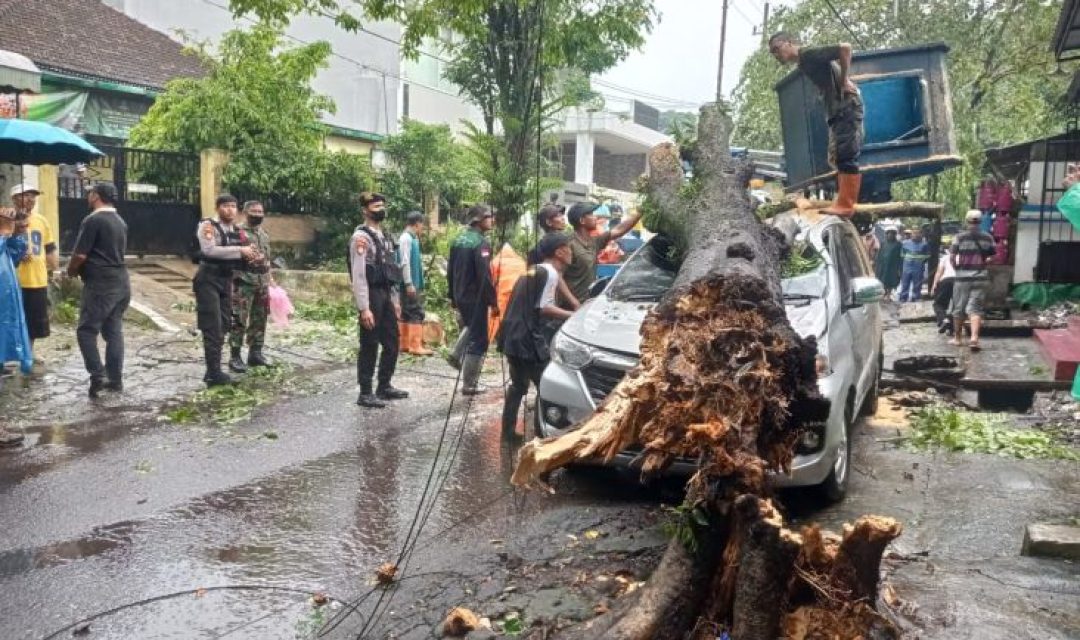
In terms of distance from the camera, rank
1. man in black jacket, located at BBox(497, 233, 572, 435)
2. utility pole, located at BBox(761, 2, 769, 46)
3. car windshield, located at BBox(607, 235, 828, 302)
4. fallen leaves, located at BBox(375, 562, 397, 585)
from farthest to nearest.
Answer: utility pole, located at BBox(761, 2, 769, 46)
man in black jacket, located at BBox(497, 233, 572, 435)
car windshield, located at BBox(607, 235, 828, 302)
fallen leaves, located at BBox(375, 562, 397, 585)

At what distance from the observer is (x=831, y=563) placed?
10.6 feet

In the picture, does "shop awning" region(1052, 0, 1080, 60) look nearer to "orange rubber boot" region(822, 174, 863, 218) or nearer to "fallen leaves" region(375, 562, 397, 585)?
"orange rubber boot" region(822, 174, 863, 218)

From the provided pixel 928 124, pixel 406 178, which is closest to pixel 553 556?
pixel 928 124

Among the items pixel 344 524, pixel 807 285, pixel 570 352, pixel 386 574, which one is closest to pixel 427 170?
pixel 807 285

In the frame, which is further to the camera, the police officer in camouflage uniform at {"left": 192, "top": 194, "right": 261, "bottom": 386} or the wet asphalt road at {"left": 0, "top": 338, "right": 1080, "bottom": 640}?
the police officer in camouflage uniform at {"left": 192, "top": 194, "right": 261, "bottom": 386}

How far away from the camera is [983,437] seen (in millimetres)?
6883

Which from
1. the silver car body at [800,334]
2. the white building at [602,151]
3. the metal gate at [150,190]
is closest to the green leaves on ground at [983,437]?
the silver car body at [800,334]

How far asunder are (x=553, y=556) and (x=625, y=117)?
30825mm

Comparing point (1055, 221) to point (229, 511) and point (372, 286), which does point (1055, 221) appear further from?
point (229, 511)

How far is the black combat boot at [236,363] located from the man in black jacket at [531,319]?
3553 millimetres

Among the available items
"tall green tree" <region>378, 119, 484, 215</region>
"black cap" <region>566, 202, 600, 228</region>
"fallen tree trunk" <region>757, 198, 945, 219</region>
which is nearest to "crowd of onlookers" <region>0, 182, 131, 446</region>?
"black cap" <region>566, 202, 600, 228</region>

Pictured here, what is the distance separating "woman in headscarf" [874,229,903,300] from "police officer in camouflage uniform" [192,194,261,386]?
48.4ft

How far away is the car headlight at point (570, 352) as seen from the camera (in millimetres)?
5504

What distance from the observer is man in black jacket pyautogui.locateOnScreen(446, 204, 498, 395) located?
7.58 m
